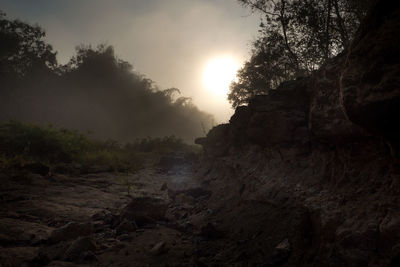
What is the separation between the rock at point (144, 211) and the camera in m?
3.94

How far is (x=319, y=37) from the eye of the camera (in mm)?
9938

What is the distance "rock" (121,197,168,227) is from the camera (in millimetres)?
3936

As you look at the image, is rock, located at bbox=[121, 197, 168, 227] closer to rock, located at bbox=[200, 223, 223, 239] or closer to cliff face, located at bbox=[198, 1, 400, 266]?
cliff face, located at bbox=[198, 1, 400, 266]

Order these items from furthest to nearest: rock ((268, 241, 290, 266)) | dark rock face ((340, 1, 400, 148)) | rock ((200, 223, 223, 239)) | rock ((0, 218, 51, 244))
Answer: rock ((200, 223, 223, 239)) → rock ((0, 218, 51, 244)) → rock ((268, 241, 290, 266)) → dark rock face ((340, 1, 400, 148))

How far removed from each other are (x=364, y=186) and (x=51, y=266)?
119 inches

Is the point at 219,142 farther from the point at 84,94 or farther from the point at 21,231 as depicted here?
the point at 84,94

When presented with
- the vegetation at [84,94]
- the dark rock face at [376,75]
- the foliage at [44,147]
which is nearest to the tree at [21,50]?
the vegetation at [84,94]

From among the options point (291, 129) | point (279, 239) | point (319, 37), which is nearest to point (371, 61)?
point (279, 239)

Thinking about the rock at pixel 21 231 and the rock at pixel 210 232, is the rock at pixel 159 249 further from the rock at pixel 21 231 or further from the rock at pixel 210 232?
the rock at pixel 21 231

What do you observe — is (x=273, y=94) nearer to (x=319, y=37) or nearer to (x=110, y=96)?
(x=319, y=37)

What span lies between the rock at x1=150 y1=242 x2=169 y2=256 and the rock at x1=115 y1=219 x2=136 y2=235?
0.80 meters

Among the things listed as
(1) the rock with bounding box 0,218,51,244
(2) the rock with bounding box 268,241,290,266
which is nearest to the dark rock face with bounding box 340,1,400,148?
(2) the rock with bounding box 268,241,290,266

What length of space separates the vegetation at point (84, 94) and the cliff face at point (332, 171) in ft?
64.5

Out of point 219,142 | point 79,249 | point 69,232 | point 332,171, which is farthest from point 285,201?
point 219,142
